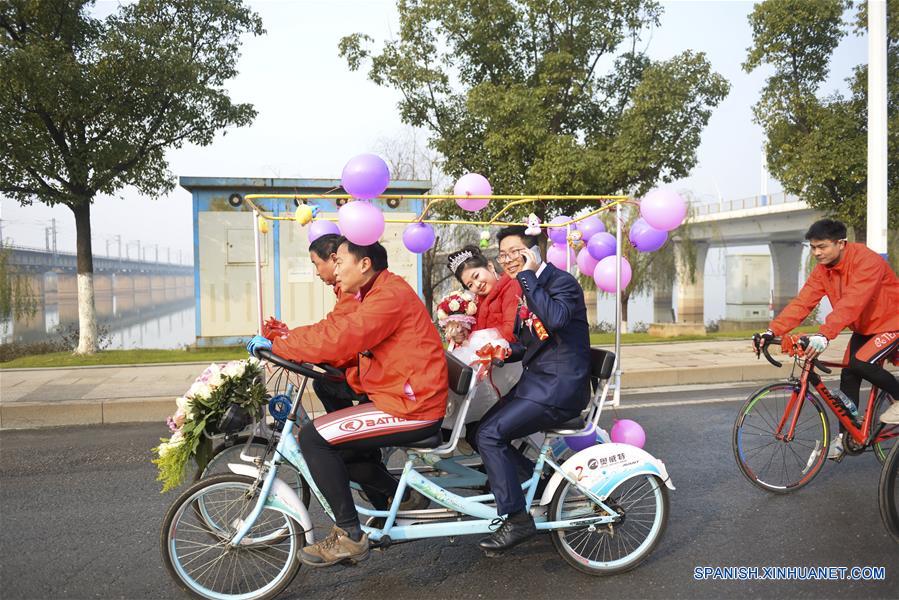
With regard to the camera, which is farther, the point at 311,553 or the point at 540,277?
the point at 540,277

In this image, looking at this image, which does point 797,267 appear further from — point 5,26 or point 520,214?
point 5,26

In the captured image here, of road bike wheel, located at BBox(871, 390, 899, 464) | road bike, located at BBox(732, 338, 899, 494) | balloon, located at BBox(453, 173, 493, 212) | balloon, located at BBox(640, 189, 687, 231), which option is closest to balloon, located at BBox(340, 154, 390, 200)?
balloon, located at BBox(453, 173, 493, 212)

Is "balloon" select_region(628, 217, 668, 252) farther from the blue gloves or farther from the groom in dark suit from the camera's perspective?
the blue gloves

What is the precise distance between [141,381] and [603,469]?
768 centimetres

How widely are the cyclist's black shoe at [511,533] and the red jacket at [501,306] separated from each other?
1.36m

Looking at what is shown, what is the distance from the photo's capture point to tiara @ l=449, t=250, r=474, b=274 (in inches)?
189

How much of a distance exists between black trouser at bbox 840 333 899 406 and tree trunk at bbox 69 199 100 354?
41.8ft

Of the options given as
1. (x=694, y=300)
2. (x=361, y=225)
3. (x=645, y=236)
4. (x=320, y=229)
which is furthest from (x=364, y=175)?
(x=694, y=300)

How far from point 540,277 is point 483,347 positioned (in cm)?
49

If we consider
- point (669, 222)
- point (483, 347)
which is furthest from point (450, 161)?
point (483, 347)

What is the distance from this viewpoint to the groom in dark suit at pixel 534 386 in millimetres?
3381

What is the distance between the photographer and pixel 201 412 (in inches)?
130

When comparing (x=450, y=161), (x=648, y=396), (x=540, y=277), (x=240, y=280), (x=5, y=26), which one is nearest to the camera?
(x=540, y=277)

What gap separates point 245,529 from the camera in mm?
3168
